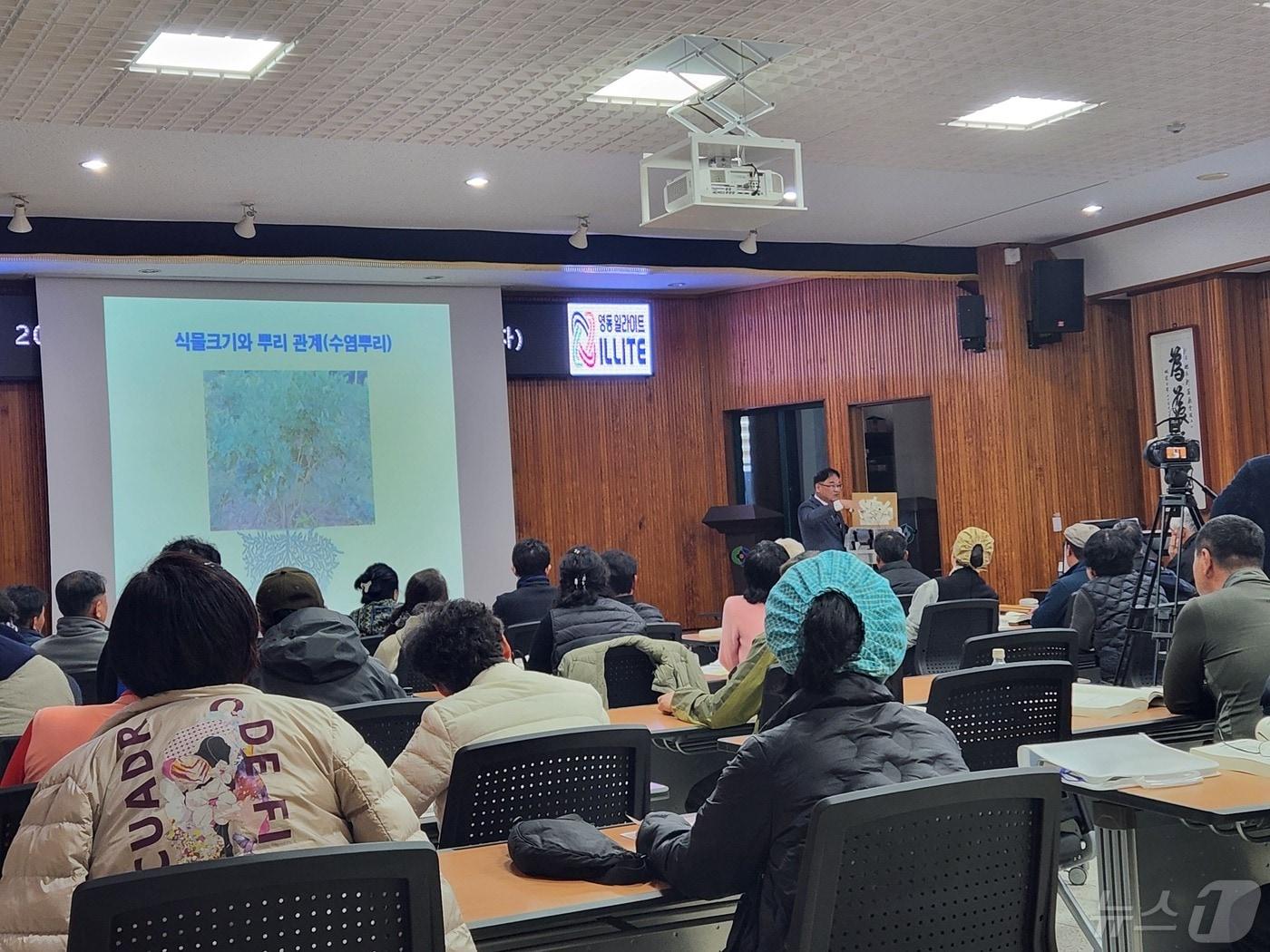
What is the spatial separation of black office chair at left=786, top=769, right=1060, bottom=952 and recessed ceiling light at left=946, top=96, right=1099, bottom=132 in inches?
210

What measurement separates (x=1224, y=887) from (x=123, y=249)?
722cm

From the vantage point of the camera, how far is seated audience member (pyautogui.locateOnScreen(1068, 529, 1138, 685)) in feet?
17.4

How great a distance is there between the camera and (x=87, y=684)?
5441 millimetres

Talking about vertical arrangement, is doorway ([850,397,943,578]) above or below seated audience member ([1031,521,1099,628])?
above

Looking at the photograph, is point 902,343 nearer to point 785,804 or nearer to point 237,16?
point 237,16

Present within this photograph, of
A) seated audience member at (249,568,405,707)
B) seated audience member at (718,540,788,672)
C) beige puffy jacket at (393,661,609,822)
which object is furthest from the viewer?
seated audience member at (718,540,788,672)

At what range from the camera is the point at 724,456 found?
1270 centimetres

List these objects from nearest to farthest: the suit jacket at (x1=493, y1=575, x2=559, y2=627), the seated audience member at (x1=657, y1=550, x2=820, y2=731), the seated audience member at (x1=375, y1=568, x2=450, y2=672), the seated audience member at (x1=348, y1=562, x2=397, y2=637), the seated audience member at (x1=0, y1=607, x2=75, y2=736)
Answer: the seated audience member at (x1=657, y1=550, x2=820, y2=731)
the seated audience member at (x1=0, y1=607, x2=75, y2=736)
the seated audience member at (x1=375, y1=568, x2=450, y2=672)
the seated audience member at (x1=348, y1=562, x2=397, y2=637)
the suit jacket at (x1=493, y1=575, x2=559, y2=627)

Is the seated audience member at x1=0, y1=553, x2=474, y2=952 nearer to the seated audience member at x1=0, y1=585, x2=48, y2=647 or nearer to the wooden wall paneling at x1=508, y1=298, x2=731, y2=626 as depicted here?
the seated audience member at x1=0, y1=585, x2=48, y2=647

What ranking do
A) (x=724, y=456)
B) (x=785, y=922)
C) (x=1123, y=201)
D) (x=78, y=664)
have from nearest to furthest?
(x=785, y=922) < (x=78, y=664) < (x=1123, y=201) < (x=724, y=456)

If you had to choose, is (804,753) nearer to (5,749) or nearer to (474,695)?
(474,695)

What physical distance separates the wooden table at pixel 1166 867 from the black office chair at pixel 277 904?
1.72 metres

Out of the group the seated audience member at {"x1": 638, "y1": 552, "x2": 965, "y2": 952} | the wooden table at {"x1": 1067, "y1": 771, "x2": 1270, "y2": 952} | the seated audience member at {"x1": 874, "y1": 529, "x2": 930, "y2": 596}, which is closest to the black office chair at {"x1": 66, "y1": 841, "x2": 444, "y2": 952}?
the seated audience member at {"x1": 638, "y1": 552, "x2": 965, "y2": 952}

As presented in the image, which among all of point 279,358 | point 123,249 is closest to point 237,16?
point 123,249
